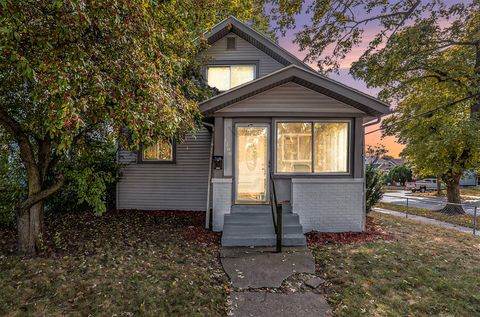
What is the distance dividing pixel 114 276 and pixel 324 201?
16.1 feet

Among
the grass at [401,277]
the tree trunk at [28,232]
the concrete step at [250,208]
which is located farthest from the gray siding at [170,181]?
the grass at [401,277]

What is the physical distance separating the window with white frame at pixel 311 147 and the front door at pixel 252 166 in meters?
0.41

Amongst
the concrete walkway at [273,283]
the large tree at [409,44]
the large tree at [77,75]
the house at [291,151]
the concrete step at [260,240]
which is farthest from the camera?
the large tree at [409,44]

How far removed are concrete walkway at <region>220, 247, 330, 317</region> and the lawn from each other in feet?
0.87

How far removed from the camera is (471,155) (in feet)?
42.2

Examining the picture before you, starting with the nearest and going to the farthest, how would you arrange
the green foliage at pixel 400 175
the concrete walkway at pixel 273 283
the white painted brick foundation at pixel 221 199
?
the concrete walkway at pixel 273 283, the white painted brick foundation at pixel 221 199, the green foliage at pixel 400 175

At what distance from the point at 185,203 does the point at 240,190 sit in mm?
3010

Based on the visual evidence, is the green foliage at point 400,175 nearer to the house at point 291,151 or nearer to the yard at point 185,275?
the yard at point 185,275

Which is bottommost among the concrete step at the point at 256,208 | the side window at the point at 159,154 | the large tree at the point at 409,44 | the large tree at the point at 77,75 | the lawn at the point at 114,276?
the lawn at the point at 114,276

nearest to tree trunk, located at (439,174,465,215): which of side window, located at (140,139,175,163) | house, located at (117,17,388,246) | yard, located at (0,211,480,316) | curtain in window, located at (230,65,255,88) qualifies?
yard, located at (0,211,480,316)

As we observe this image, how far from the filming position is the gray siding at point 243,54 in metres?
8.73

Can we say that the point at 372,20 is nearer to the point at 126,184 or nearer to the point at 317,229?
the point at 317,229

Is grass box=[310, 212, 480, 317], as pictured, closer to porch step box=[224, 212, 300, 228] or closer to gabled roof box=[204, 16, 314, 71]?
porch step box=[224, 212, 300, 228]

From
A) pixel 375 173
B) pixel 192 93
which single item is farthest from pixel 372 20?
pixel 192 93
